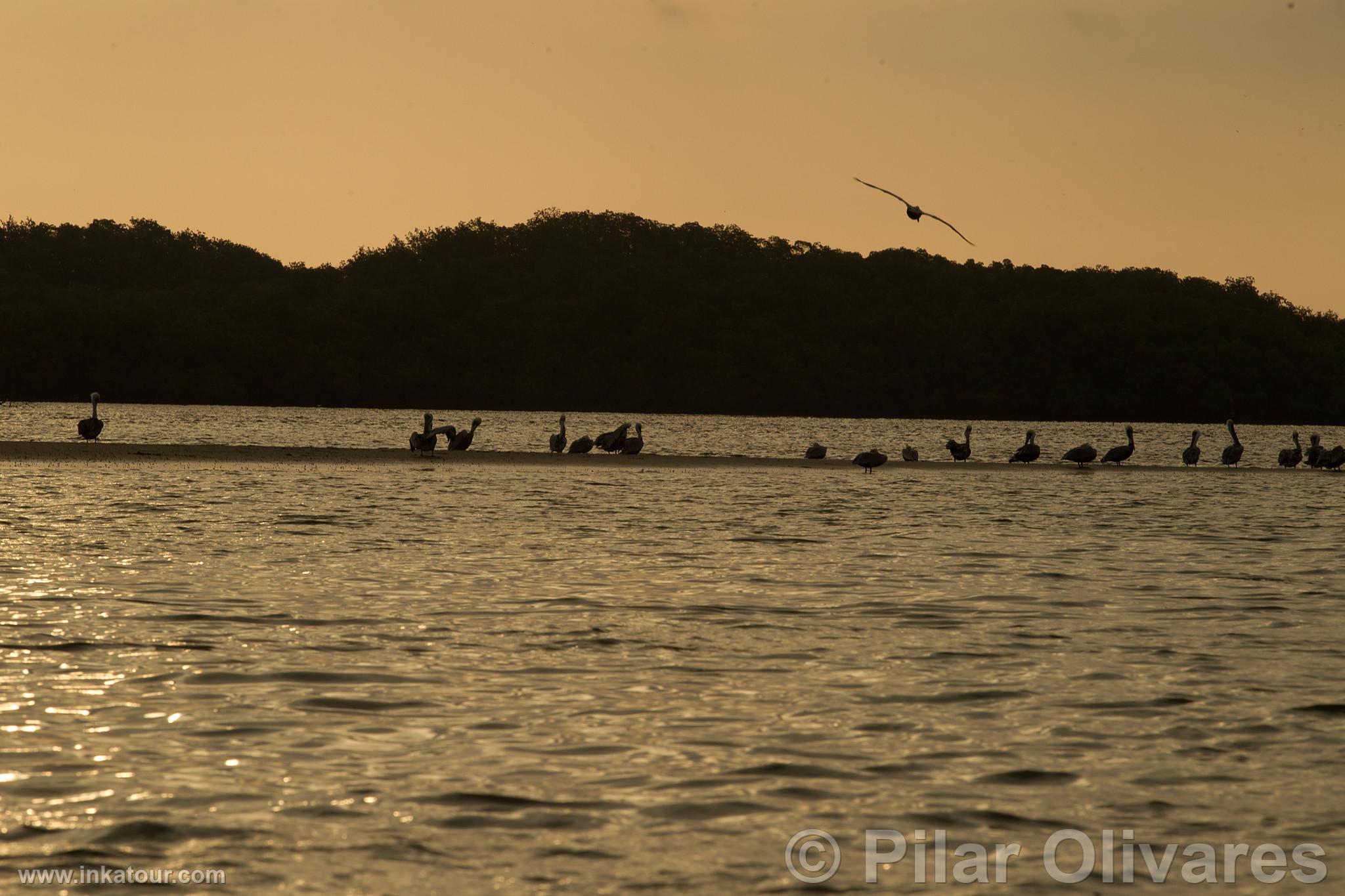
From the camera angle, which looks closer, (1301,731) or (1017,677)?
(1301,731)

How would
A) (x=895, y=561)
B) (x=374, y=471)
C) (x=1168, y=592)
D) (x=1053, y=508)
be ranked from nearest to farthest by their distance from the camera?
(x=1168, y=592), (x=895, y=561), (x=1053, y=508), (x=374, y=471)

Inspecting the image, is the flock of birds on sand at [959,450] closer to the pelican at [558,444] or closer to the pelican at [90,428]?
the pelican at [558,444]

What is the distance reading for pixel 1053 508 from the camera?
102 feet

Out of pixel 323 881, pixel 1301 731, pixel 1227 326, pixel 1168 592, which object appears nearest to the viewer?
pixel 323 881

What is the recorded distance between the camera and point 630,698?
35.3 ft

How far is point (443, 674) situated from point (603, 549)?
9.28m

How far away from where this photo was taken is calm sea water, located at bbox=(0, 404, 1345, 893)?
7.55 metres

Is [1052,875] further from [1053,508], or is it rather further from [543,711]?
[1053,508]

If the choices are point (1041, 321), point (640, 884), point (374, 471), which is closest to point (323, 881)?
point (640, 884)

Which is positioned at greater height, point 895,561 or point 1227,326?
point 1227,326

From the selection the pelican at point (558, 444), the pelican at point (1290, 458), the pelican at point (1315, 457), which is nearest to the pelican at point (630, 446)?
the pelican at point (558, 444)

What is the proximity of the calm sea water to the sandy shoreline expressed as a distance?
1868 cm

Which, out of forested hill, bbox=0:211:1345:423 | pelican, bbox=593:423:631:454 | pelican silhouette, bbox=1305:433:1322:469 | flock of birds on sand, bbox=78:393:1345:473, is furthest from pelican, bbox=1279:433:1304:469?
forested hill, bbox=0:211:1345:423

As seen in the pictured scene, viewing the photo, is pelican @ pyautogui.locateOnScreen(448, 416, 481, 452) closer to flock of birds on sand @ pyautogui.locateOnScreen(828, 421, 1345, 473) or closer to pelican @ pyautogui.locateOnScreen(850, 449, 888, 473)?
flock of birds on sand @ pyautogui.locateOnScreen(828, 421, 1345, 473)
